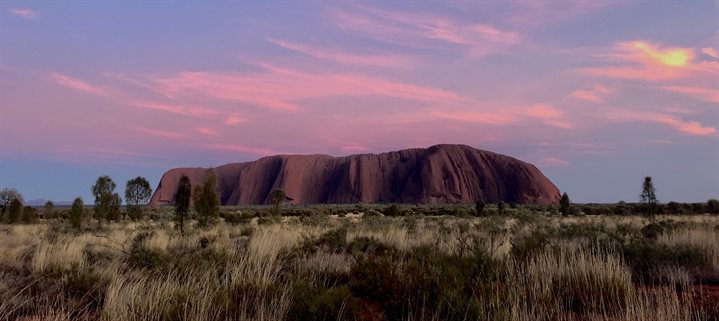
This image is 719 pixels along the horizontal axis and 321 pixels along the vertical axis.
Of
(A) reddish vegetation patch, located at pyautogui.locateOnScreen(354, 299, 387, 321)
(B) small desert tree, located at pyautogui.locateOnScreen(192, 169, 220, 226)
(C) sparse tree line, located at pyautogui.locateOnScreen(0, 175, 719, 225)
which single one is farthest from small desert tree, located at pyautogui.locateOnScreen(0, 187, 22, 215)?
(A) reddish vegetation patch, located at pyautogui.locateOnScreen(354, 299, 387, 321)

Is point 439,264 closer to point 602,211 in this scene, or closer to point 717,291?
point 717,291

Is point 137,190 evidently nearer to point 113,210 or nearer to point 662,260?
point 113,210

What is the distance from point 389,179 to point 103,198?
10551 cm

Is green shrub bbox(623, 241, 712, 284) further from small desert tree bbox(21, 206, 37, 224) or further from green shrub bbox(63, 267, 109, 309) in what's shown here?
small desert tree bbox(21, 206, 37, 224)

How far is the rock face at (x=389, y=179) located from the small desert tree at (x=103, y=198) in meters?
88.3

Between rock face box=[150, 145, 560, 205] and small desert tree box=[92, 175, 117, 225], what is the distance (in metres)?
88.3

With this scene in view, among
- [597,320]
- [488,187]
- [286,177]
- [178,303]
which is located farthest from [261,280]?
[286,177]

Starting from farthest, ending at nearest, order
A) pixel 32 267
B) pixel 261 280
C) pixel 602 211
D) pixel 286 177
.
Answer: pixel 286 177 → pixel 602 211 → pixel 32 267 → pixel 261 280

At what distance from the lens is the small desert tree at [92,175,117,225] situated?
32.7m

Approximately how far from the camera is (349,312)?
16.6 feet

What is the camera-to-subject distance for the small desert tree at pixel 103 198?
3272cm

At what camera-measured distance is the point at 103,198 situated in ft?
111

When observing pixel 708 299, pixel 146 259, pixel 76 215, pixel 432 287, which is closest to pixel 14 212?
pixel 76 215

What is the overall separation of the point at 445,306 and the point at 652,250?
242 inches
